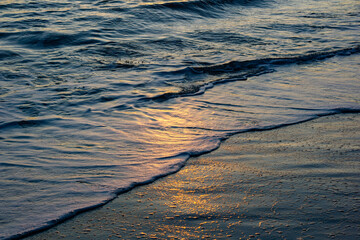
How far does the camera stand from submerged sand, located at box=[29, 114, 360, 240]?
7.80 ft

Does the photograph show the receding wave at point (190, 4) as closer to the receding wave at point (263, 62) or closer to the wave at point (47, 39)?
the wave at point (47, 39)

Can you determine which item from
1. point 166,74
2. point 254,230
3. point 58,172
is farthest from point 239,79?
point 254,230

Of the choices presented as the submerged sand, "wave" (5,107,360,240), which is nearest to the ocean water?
"wave" (5,107,360,240)

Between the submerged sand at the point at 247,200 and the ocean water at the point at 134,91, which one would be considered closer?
the submerged sand at the point at 247,200

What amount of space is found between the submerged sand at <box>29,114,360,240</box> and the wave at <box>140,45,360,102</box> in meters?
2.09

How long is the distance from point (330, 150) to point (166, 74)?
11.6 feet

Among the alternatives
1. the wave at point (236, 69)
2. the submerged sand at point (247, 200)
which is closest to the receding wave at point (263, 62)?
the wave at point (236, 69)

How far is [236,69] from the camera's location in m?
6.79

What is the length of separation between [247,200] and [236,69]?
4.35 metres

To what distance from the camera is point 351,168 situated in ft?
10.3

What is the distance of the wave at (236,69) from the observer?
18.4 feet

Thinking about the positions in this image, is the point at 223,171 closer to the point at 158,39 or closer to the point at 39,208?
the point at 39,208

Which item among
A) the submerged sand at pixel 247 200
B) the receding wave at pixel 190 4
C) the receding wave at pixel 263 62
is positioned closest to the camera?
the submerged sand at pixel 247 200

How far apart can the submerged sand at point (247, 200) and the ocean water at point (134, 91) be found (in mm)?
200
